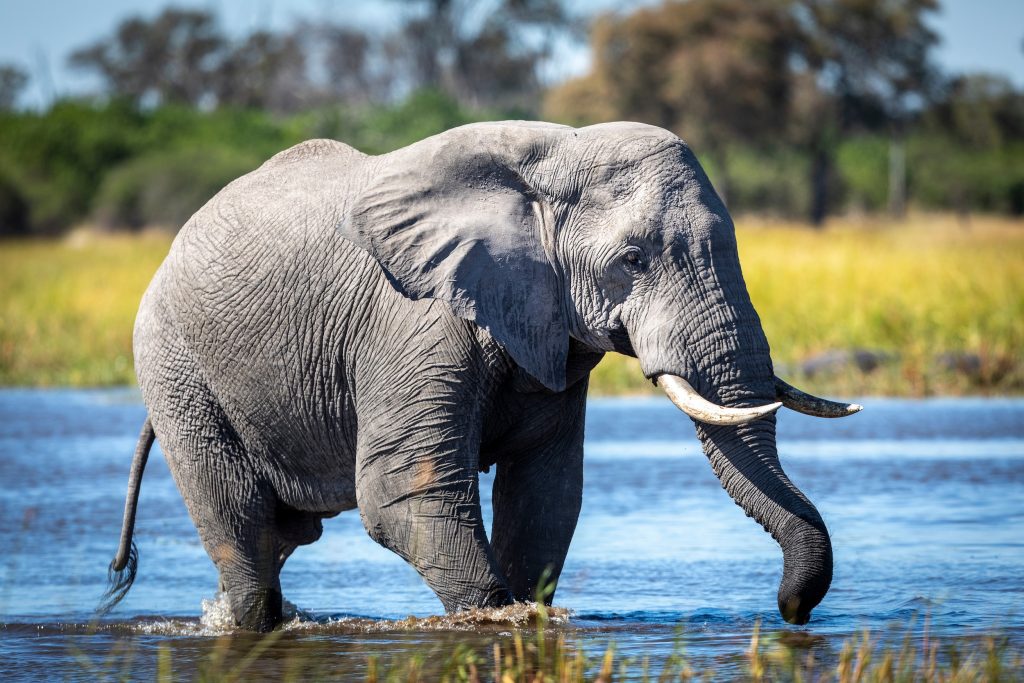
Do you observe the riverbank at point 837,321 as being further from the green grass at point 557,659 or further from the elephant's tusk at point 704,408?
the elephant's tusk at point 704,408

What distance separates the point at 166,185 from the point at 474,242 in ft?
106

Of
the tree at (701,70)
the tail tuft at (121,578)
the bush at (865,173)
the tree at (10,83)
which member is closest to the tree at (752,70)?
the tree at (701,70)

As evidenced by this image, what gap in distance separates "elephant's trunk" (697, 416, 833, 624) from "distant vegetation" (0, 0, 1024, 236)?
29.3m

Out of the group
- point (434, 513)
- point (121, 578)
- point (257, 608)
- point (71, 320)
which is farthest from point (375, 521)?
point (71, 320)

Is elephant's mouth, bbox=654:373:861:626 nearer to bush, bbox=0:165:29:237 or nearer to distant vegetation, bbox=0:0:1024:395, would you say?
distant vegetation, bbox=0:0:1024:395

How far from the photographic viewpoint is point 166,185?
36.6 m

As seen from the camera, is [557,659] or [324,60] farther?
[324,60]

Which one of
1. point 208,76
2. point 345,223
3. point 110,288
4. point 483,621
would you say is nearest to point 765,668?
point 483,621

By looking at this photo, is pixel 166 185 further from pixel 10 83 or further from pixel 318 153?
pixel 10 83

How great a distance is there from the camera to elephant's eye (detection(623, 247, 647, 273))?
515cm

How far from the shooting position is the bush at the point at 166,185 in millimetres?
35906

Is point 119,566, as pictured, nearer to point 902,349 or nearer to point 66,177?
point 902,349

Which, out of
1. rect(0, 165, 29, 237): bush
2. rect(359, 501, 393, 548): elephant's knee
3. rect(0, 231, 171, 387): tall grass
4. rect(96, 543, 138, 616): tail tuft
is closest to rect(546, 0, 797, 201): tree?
rect(0, 165, 29, 237): bush

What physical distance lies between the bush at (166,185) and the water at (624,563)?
2380 centimetres
